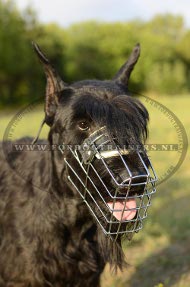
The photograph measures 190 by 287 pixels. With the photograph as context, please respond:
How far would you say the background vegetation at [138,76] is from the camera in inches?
189

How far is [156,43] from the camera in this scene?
167 feet

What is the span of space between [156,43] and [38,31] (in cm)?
1348

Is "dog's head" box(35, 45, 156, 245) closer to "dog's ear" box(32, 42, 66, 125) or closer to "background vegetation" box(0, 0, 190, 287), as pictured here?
"dog's ear" box(32, 42, 66, 125)

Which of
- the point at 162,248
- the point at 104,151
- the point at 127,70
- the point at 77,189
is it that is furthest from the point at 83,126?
the point at 162,248

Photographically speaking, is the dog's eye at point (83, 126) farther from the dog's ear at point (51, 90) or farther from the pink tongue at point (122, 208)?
the pink tongue at point (122, 208)

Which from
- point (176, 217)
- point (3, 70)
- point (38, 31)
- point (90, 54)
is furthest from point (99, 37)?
point (176, 217)

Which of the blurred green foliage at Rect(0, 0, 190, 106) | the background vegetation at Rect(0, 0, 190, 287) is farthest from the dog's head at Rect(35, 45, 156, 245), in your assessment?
the blurred green foliage at Rect(0, 0, 190, 106)

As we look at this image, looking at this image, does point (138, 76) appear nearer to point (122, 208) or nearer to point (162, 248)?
point (162, 248)

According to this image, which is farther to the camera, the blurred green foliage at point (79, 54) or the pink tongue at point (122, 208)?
the blurred green foliage at point (79, 54)

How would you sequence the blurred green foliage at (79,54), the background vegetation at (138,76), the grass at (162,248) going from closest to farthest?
1. the grass at (162,248)
2. the background vegetation at (138,76)
3. the blurred green foliage at (79,54)

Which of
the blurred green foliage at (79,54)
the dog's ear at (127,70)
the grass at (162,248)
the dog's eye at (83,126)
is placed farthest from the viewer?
the blurred green foliage at (79,54)

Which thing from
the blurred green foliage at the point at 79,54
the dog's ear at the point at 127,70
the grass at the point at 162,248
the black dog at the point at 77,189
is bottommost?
the blurred green foliage at the point at 79,54

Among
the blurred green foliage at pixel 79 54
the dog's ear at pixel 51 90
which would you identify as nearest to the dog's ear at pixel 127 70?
the dog's ear at pixel 51 90

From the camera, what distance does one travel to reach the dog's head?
8.20 ft
